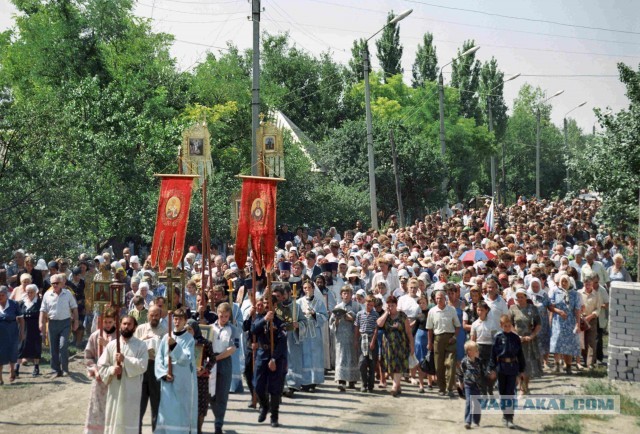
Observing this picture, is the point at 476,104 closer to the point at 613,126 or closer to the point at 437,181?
the point at 437,181

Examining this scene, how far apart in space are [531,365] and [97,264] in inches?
365

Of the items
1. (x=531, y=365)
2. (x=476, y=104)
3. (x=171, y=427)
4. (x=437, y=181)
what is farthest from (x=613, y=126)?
(x=476, y=104)

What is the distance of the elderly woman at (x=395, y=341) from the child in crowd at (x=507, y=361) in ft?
7.53

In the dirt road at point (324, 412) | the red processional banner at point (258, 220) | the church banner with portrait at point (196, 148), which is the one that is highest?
the church banner with portrait at point (196, 148)

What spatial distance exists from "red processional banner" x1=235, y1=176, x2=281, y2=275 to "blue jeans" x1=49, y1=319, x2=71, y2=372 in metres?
4.00

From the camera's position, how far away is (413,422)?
1324 centimetres

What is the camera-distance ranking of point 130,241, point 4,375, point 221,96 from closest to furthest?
point 4,375 < point 130,241 < point 221,96

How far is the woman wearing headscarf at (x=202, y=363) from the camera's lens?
38.6 ft

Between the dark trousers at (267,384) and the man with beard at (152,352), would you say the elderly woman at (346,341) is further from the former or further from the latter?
the man with beard at (152,352)

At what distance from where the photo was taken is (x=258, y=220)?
45.8 feet

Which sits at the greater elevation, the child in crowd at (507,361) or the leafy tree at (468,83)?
the leafy tree at (468,83)

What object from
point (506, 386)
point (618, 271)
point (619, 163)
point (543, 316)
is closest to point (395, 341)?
point (506, 386)

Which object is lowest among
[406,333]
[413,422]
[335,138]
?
[413,422]

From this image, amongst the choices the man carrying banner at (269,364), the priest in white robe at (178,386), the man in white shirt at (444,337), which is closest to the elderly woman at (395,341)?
the man in white shirt at (444,337)
